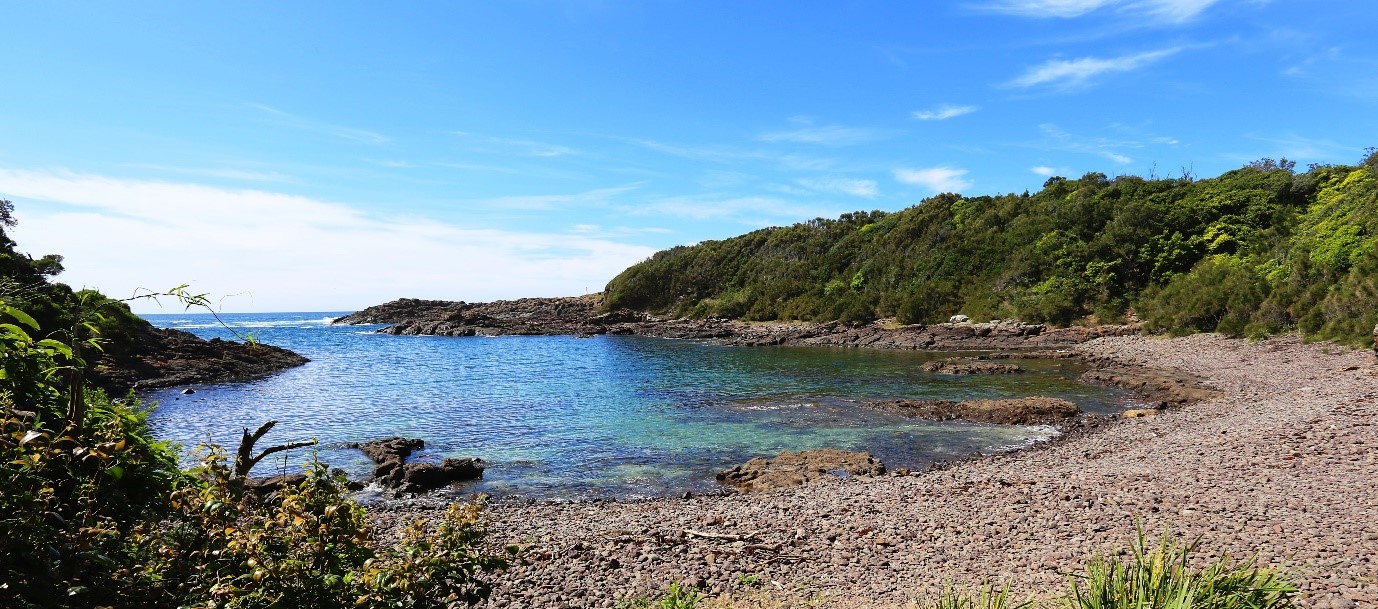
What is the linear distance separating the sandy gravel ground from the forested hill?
850 inches

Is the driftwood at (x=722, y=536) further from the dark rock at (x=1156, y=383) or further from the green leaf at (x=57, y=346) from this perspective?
the dark rock at (x=1156, y=383)

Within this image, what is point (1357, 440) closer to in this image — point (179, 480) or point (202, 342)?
point (179, 480)

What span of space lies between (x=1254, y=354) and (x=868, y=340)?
24.8 m

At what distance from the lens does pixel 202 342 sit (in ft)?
136

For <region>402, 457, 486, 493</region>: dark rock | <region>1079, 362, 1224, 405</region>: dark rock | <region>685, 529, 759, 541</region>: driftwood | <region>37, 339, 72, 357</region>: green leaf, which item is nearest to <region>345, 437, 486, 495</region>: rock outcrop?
<region>402, 457, 486, 493</region>: dark rock

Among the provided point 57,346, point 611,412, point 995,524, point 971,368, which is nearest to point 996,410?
point 971,368

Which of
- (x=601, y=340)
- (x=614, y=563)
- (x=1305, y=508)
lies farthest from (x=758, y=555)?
(x=601, y=340)

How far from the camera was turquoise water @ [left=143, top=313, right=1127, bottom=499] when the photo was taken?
16875 mm

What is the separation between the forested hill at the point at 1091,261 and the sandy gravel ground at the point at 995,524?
2160cm

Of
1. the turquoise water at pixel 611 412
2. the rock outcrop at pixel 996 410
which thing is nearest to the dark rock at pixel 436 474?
the turquoise water at pixel 611 412

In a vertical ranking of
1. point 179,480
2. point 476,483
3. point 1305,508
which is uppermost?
point 179,480

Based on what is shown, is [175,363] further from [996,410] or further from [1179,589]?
[1179,589]

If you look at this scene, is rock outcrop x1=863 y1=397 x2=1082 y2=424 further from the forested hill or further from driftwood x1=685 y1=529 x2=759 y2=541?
the forested hill

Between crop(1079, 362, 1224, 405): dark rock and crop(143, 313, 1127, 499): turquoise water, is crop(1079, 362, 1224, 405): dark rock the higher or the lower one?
the higher one
